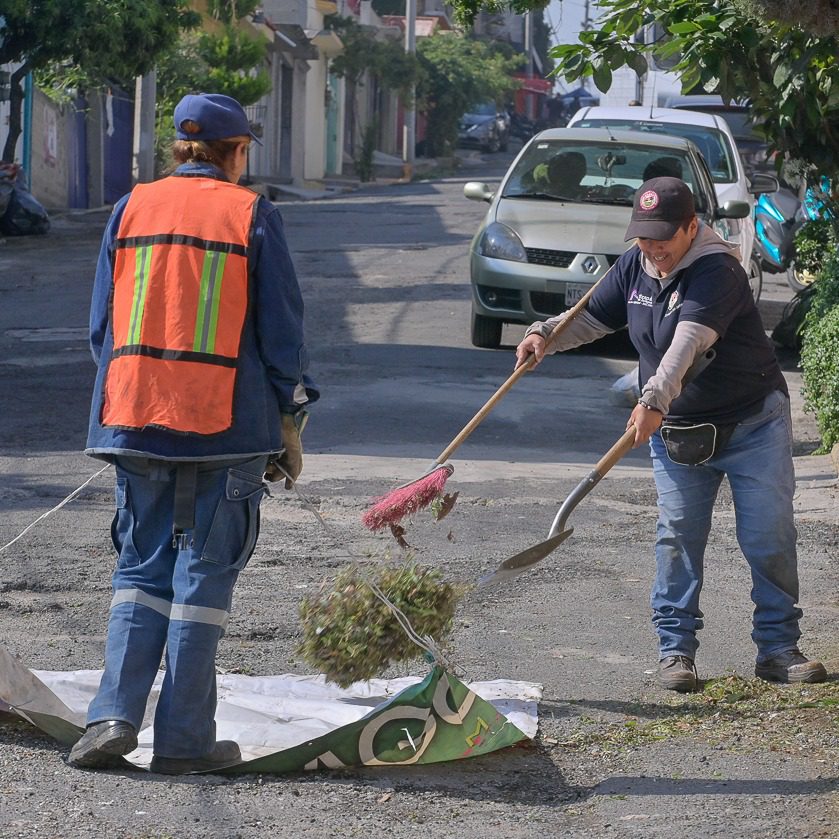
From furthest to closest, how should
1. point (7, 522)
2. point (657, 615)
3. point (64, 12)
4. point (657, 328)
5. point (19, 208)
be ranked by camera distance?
point (19, 208), point (64, 12), point (7, 522), point (657, 615), point (657, 328)

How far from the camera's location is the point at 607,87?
598cm

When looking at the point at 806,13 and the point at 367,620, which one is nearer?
the point at 806,13

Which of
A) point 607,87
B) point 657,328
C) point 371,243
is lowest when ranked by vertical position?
point 371,243

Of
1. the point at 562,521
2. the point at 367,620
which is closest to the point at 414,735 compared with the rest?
the point at 367,620

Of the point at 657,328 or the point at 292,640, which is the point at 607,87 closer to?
the point at 657,328

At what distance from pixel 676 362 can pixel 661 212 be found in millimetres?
512

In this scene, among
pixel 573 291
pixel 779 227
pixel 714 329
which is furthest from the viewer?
pixel 779 227

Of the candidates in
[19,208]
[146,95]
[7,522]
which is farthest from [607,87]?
[146,95]

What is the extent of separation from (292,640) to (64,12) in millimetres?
15823

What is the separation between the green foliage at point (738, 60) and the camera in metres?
5.32

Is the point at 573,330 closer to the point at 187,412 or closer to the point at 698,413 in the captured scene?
the point at 698,413

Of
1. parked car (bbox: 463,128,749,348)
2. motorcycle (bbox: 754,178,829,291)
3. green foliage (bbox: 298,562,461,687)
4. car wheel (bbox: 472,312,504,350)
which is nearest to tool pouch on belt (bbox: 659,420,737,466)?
green foliage (bbox: 298,562,461,687)

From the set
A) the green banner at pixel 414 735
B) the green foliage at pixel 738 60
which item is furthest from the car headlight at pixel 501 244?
the green banner at pixel 414 735

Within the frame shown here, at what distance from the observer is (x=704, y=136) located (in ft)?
49.8
